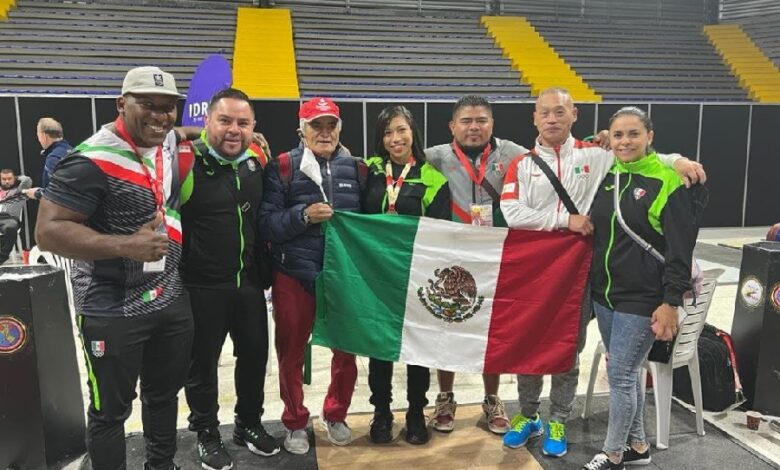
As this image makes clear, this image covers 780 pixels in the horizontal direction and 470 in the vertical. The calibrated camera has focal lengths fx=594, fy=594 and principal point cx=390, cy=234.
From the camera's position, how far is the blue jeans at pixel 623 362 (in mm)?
2451

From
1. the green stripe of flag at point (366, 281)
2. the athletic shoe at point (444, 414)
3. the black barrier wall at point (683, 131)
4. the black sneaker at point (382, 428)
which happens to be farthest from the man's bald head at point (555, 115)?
the black barrier wall at point (683, 131)

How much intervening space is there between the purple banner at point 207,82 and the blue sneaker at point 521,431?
2.97 m

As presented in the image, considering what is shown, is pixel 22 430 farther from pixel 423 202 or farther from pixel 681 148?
pixel 681 148

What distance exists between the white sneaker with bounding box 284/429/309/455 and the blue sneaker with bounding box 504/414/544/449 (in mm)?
979

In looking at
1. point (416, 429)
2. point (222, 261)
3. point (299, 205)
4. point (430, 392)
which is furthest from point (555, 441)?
point (222, 261)

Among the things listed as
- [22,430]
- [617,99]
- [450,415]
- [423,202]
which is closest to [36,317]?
[22,430]

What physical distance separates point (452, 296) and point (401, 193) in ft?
1.86

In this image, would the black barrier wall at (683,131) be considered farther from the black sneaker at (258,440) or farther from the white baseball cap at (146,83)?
the white baseball cap at (146,83)

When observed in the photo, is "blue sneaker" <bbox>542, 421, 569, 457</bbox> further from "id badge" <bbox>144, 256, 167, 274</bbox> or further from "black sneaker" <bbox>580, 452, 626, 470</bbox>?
"id badge" <bbox>144, 256, 167, 274</bbox>

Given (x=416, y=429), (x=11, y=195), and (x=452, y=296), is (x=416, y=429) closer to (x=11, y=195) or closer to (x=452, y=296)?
(x=452, y=296)

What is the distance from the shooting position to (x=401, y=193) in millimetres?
2834

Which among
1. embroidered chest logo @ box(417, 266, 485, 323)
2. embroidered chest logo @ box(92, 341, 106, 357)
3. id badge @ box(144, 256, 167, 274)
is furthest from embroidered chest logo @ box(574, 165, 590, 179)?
embroidered chest logo @ box(92, 341, 106, 357)

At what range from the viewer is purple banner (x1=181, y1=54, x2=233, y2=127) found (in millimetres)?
4309

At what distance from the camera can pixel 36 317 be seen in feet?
8.32
